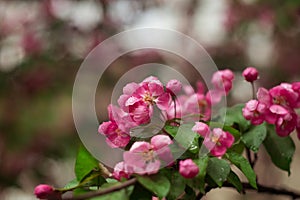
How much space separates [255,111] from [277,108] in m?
0.03

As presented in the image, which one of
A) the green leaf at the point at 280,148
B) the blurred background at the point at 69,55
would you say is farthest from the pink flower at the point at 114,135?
the blurred background at the point at 69,55

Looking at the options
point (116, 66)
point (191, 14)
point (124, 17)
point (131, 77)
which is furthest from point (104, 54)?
point (131, 77)

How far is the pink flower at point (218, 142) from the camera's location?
555 mm

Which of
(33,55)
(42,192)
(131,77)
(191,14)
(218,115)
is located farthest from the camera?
(191,14)

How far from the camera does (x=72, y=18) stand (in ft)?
6.34

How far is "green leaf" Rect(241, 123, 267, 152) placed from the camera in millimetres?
656

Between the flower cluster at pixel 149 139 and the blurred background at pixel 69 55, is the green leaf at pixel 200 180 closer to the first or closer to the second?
the flower cluster at pixel 149 139

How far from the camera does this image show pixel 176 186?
0.51 meters

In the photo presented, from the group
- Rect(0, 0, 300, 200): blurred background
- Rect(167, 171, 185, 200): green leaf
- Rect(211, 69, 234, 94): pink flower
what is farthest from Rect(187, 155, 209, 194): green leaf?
Rect(0, 0, 300, 200): blurred background

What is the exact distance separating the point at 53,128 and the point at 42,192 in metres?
1.29

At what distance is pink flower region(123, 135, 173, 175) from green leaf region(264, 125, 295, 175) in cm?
21

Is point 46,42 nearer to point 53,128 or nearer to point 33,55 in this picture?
point 33,55

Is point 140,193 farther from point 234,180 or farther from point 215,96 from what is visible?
point 215,96

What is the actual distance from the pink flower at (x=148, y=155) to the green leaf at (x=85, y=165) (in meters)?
0.05
